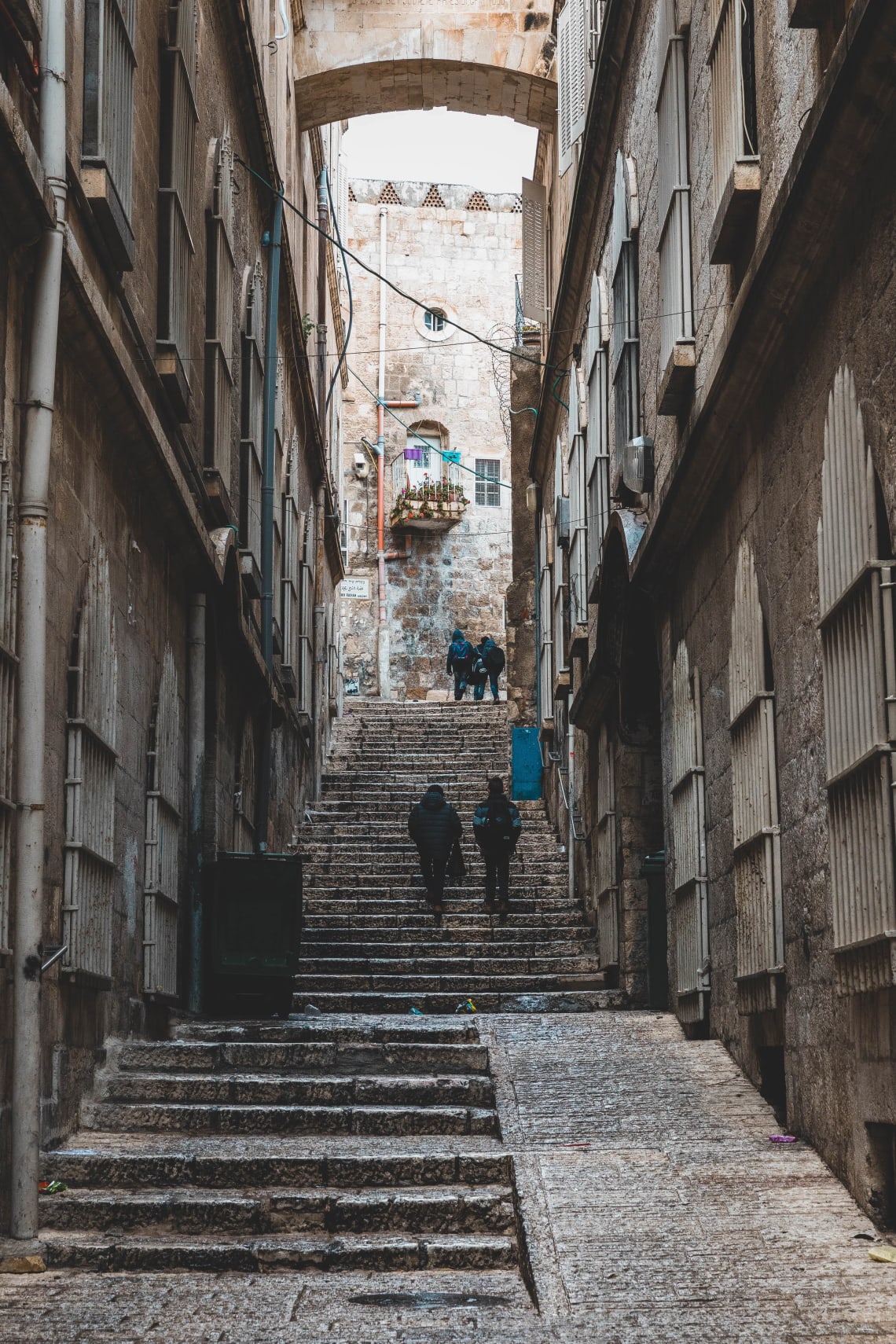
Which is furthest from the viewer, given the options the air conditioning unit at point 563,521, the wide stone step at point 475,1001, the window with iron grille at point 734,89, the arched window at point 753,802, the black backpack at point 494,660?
the black backpack at point 494,660

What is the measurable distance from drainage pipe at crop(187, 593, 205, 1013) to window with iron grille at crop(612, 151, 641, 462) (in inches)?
125

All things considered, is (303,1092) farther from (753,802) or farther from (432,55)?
(432,55)

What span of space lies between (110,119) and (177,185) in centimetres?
197

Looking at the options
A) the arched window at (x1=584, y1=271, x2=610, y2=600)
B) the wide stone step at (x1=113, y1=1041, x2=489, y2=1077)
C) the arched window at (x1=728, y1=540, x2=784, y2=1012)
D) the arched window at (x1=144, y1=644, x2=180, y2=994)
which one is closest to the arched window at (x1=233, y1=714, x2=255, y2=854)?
the arched window at (x1=144, y1=644, x2=180, y2=994)

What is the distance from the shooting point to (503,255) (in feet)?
119

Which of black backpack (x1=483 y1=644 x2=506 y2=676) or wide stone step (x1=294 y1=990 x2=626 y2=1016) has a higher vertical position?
black backpack (x1=483 y1=644 x2=506 y2=676)

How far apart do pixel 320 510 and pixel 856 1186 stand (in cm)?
1717

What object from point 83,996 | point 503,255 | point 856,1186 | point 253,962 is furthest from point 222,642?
point 503,255

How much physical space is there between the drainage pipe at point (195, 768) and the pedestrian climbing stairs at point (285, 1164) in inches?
67.4

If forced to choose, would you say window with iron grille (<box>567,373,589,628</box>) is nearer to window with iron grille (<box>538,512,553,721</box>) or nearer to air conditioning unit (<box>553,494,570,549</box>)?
air conditioning unit (<box>553,494,570,549</box>)

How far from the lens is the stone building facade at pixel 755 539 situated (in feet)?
19.2

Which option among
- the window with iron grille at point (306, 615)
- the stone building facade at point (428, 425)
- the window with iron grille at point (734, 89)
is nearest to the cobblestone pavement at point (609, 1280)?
the window with iron grille at point (734, 89)

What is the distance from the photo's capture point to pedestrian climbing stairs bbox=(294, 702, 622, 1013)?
13211 millimetres

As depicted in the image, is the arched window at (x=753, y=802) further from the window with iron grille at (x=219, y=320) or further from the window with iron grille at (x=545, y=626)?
the window with iron grille at (x=545, y=626)
